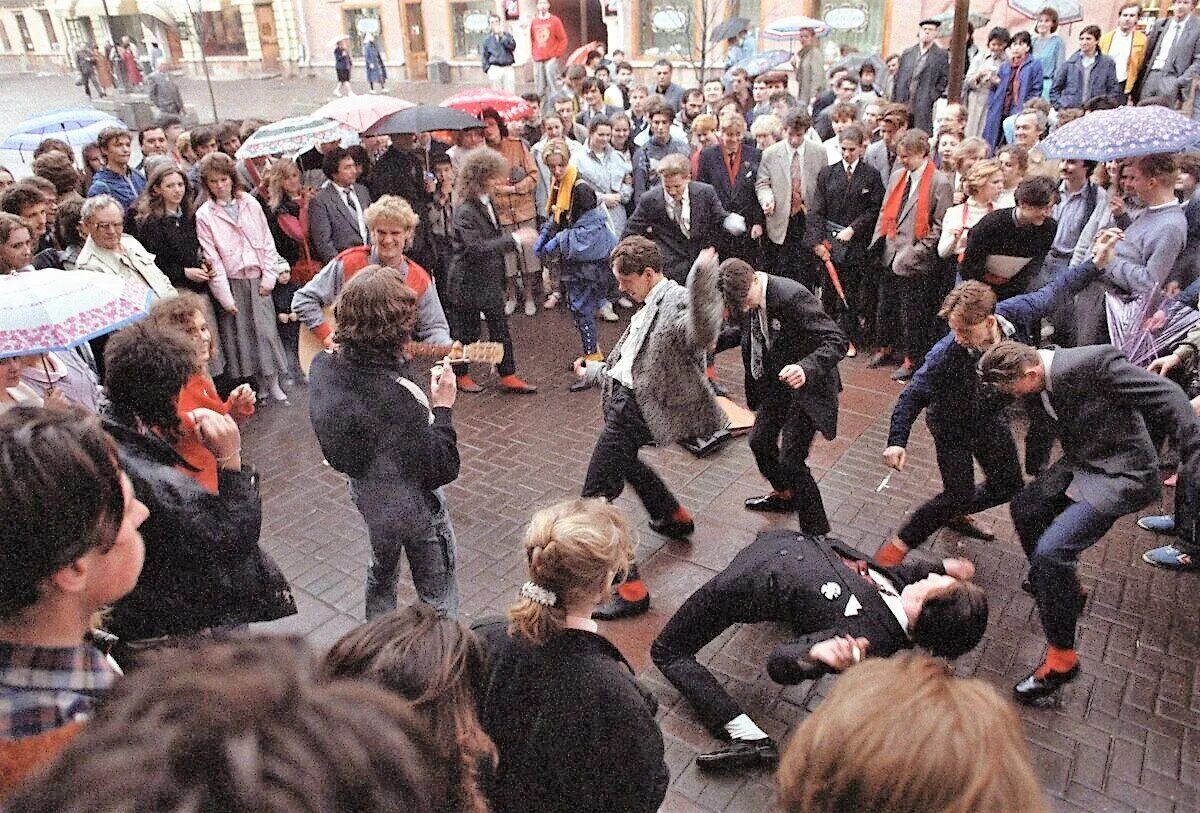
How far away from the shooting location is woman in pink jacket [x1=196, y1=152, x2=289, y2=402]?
6.41m

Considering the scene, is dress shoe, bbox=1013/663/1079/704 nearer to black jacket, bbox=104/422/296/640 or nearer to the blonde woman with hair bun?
the blonde woman with hair bun

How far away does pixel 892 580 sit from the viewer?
353 centimetres

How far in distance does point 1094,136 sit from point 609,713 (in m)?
5.33

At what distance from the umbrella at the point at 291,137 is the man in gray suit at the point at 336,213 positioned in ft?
1.84

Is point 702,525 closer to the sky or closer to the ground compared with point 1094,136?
closer to the ground

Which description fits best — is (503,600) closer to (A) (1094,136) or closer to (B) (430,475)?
(B) (430,475)

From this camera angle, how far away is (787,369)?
15.0ft

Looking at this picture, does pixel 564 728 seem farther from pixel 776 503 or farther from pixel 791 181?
pixel 791 181

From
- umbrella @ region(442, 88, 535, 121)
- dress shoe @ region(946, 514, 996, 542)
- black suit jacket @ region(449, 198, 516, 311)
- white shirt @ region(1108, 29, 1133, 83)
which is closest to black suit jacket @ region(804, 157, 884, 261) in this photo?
black suit jacket @ region(449, 198, 516, 311)

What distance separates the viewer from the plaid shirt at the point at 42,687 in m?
1.54

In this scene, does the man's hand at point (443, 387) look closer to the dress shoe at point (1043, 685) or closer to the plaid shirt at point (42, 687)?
the plaid shirt at point (42, 687)

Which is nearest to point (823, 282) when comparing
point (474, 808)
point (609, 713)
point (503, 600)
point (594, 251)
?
point (594, 251)

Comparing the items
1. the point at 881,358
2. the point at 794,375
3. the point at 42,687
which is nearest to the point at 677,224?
the point at 881,358

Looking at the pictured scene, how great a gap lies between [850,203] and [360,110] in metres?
4.72
